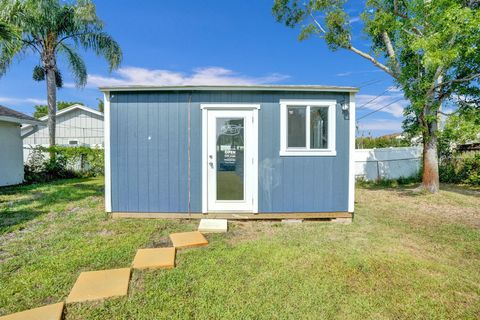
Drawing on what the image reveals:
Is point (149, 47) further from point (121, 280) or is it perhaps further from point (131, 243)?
point (121, 280)

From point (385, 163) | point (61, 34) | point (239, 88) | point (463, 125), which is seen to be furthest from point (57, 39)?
point (463, 125)

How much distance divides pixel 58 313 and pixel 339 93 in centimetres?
488

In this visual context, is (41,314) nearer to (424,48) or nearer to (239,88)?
(239,88)

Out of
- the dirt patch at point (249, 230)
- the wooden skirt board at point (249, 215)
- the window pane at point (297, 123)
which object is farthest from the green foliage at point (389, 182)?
the dirt patch at point (249, 230)

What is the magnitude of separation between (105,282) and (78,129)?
1739 cm

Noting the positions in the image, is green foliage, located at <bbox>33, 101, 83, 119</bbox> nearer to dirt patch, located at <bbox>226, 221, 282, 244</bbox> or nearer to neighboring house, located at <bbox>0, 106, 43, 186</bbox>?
neighboring house, located at <bbox>0, 106, 43, 186</bbox>

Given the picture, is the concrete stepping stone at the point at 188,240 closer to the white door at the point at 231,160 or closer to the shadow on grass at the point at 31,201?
the white door at the point at 231,160

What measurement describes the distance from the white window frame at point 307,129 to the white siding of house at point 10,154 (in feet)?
31.7

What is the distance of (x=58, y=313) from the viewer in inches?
Result: 76.4

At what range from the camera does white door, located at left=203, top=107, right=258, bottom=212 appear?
453cm

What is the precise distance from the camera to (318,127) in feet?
14.8

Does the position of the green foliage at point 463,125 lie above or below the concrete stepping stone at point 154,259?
above

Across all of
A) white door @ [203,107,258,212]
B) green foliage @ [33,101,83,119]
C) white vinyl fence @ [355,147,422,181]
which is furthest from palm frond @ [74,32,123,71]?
green foliage @ [33,101,83,119]

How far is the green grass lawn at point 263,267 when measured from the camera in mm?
2090
